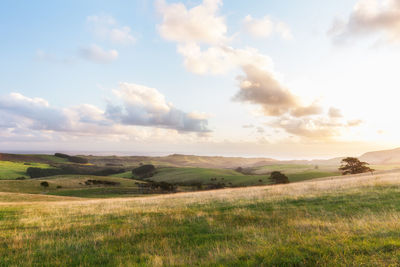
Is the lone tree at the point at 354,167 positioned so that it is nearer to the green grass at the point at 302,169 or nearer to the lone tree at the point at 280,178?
the lone tree at the point at 280,178

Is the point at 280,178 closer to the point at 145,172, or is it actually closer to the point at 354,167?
the point at 354,167

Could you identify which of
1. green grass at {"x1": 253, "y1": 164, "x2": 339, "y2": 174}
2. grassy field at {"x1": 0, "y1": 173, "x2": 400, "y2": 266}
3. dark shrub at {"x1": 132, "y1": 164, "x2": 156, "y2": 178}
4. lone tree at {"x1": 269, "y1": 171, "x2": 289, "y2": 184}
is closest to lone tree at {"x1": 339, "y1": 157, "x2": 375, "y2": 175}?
lone tree at {"x1": 269, "y1": 171, "x2": 289, "y2": 184}

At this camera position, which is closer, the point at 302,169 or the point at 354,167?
the point at 354,167

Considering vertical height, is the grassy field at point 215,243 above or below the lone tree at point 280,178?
above

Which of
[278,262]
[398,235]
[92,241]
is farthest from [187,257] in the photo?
[398,235]

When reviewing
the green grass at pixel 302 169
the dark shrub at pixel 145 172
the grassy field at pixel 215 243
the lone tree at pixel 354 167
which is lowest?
the dark shrub at pixel 145 172

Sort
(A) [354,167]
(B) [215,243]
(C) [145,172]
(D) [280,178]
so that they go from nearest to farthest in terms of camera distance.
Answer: (B) [215,243]
(A) [354,167]
(D) [280,178]
(C) [145,172]

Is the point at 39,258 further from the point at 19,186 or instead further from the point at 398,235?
the point at 19,186

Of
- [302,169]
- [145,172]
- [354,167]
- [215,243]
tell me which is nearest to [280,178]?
[354,167]

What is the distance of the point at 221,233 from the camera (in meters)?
8.75

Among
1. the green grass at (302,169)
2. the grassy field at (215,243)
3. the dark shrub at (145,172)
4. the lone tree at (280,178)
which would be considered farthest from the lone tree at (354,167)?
the dark shrub at (145,172)

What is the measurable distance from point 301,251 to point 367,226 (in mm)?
3843

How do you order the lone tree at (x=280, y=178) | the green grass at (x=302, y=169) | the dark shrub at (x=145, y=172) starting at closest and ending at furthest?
the lone tree at (x=280, y=178) → the green grass at (x=302, y=169) → the dark shrub at (x=145, y=172)

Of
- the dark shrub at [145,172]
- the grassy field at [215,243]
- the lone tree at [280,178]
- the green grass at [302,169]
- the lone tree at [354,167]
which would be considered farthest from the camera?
the dark shrub at [145,172]
